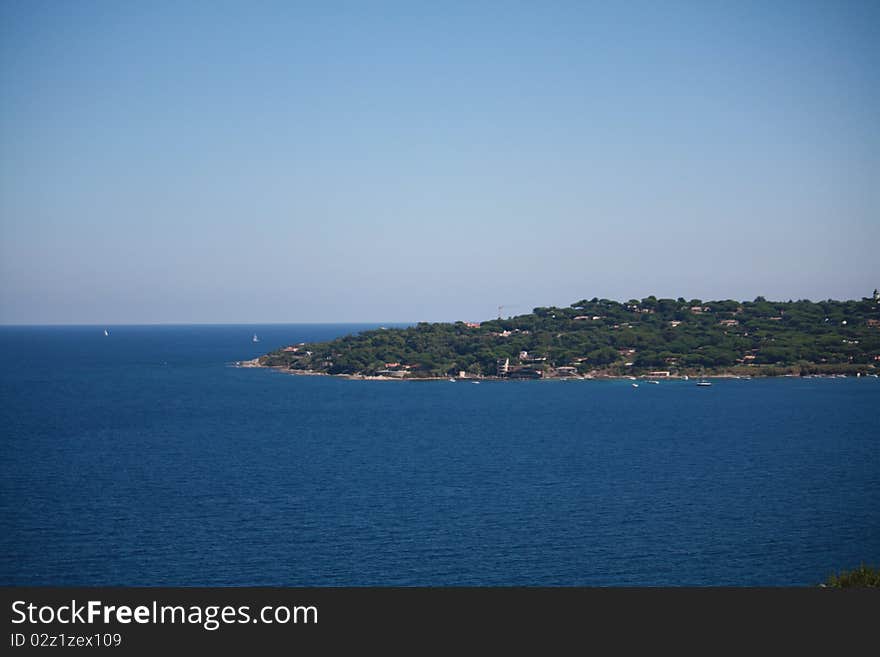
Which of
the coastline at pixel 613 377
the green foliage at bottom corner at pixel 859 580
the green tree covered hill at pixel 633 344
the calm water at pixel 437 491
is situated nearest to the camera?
the green foliage at bottom corner at pixel 859 580

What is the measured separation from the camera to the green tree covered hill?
293 feet

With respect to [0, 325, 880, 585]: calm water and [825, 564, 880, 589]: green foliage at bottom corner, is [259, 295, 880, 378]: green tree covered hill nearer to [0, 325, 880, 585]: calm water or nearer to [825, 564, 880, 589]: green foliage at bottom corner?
[0, 325, 880, 585]: calm water

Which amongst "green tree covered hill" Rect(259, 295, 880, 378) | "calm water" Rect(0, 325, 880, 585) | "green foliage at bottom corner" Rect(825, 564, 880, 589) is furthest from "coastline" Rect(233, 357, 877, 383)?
"green foliage at bottom corner" Rect(825, 564, 880, 589)

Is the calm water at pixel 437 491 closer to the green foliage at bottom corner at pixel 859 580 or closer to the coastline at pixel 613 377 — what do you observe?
the green foliage at bottom corner at pixel 859 580

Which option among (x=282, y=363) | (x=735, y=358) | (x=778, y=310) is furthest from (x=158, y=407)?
(x=778, y=310)

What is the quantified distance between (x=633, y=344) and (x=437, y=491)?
6791 cm

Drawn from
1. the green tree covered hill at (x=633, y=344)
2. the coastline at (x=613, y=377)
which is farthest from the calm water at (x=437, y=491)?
the green tree covered hill at (x=633, y=344)

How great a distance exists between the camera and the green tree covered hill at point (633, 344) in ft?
293

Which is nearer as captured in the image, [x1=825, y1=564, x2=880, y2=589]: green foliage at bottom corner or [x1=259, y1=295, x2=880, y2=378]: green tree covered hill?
[x1=825, y1=564, x2=880, y2=589]: green foliage at bottom corner

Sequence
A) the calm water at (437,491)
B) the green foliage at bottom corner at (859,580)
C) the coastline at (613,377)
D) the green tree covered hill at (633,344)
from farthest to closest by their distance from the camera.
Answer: the green tree covered hill at (633,344), the coastline at (613,377), the calm water at (437,491), the green foliage at bottom corner at (859,580)

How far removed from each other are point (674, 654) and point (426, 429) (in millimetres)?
42203

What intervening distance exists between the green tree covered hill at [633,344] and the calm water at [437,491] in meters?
24.7

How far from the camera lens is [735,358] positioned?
3551 inches

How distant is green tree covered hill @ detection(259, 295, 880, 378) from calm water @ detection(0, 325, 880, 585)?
2468cm
